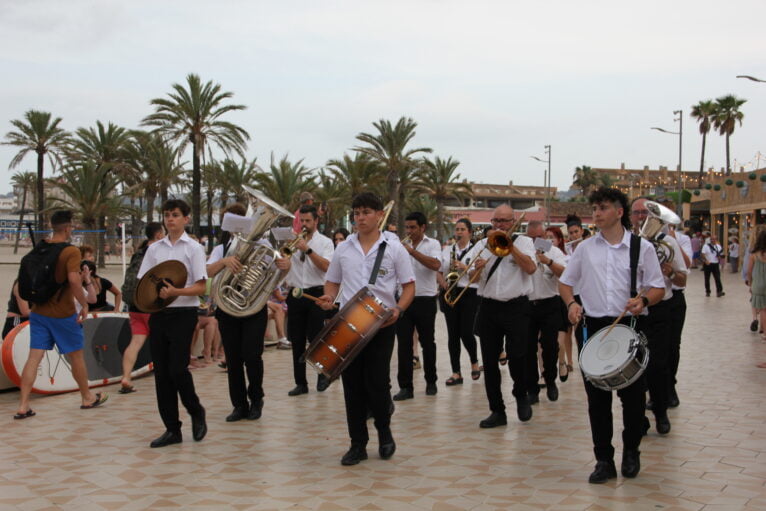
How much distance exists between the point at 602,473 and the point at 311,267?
4.11 m

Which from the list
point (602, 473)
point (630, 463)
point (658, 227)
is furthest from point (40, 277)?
point (658, 227)

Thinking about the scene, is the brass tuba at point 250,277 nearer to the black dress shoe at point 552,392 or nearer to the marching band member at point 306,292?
the marching band member at point 306,292

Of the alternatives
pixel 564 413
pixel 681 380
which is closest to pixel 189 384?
pixel 564 413

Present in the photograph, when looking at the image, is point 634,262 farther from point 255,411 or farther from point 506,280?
point 255,411

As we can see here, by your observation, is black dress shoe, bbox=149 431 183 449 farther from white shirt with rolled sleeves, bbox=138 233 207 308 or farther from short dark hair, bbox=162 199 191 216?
short dark hair, bbox=162 199 191 216

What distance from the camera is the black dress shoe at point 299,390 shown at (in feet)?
27.4

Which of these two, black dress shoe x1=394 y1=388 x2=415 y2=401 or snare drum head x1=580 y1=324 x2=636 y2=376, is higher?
snare drum head x1=580 y1=324 x2=636 y2=376

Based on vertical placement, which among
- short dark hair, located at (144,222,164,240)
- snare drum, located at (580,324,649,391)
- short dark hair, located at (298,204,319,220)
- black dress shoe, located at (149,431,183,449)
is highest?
short dark hair, located at (298,204,319,220)

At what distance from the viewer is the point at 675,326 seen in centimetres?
725

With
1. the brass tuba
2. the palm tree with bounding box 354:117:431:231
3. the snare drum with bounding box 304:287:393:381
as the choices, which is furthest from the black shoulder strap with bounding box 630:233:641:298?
the palm tree with bounding box 354:117:431:231

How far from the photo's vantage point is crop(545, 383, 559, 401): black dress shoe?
7984mm

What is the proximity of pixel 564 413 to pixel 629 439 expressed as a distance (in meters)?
2.12

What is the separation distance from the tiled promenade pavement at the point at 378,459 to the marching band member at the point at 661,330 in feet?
0.88

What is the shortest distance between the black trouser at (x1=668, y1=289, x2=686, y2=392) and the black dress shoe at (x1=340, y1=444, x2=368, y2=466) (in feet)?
9.84
